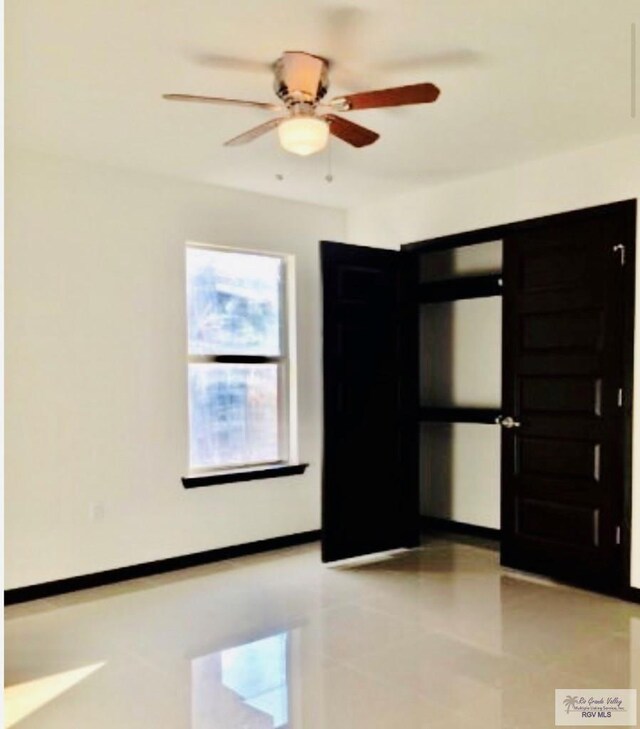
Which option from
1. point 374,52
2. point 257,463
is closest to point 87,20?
point 374,52

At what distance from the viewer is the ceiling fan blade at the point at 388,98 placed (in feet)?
7.89

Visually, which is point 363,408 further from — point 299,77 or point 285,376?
point 299,77

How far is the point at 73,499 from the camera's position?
3.90 metres

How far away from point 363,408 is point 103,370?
67.5 inches

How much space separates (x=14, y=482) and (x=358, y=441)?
2125 millimetres

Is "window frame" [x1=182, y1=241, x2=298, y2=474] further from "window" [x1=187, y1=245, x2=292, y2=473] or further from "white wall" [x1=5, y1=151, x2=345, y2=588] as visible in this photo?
"white wall" [x1=5, y1=151, x2=345, y2=588]

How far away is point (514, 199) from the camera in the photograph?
420cm

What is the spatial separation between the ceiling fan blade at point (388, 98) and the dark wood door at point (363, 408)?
1.74m

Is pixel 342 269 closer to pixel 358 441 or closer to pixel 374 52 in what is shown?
pixel 358 441

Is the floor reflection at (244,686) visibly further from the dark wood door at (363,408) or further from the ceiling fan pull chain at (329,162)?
the ceiling fan pull chain at (329,162)

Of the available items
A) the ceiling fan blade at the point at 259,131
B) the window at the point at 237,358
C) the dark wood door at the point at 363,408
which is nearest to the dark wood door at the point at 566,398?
the dark wood door at the point at 363,408

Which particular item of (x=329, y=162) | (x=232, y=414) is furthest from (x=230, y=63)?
(x=232, y=414)

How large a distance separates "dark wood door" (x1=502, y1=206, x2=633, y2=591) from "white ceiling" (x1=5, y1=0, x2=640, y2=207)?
2.01 ft

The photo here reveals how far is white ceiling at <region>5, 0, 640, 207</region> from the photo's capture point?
2367 millimetres
